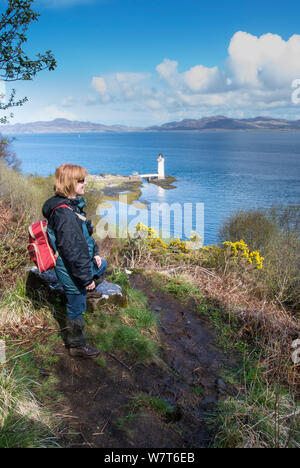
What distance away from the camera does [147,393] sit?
3.01 metres

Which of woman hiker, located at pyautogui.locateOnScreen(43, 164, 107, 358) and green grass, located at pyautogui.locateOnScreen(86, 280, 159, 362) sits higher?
woman hiker, located at pyautogui.locateOnScreen(43, 164, 107, 358)

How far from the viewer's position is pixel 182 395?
3090 mm

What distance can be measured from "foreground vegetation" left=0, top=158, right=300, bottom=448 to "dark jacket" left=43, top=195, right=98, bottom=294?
955 mm

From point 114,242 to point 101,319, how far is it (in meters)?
5.14

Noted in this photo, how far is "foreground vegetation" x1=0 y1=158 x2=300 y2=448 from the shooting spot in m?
2.44

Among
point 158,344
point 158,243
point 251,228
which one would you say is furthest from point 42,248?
point 251,228

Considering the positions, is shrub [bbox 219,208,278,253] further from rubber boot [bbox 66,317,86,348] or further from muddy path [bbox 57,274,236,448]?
rubber boot [bbox 66,317,86,348]

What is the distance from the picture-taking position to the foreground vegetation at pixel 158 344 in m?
2.44

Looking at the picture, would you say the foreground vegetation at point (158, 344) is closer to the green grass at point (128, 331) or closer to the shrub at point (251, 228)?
the green grass at point (128, 331)

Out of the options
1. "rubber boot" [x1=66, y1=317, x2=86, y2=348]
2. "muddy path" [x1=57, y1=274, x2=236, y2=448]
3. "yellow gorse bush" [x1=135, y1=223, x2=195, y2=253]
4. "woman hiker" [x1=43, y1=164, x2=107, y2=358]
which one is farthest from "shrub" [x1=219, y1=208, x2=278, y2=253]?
"woman hiker" [x1=43, y1=164, x2=107, y2=358]

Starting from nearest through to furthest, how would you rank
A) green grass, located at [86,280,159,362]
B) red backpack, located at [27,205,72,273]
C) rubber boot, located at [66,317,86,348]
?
red backpack, located at [27,205,72,273] → rubber boot, located at [66,317,86,348] → green grass, located at [86,280,159,362]

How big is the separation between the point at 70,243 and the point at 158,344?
197cm
